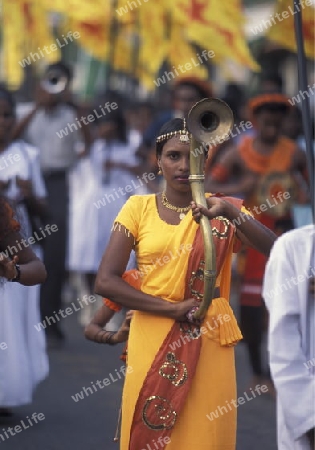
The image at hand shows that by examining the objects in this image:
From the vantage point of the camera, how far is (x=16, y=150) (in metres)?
9.13

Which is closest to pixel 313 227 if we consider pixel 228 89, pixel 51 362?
pixel 51 362

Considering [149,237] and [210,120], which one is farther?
[149,237]

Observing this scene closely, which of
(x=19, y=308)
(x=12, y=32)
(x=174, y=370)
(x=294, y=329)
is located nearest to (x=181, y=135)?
(x=174, y=370)

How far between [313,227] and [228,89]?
1144 centimetres

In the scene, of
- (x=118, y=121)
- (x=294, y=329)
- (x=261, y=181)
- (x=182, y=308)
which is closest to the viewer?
(x=294, y=329)

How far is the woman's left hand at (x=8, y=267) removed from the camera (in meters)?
5.68

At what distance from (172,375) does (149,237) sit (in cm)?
57

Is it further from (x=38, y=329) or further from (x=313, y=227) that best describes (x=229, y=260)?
(x=38, y=329)

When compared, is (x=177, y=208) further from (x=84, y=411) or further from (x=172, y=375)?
(x=84, y=411)

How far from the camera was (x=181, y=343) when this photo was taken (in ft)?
17.8

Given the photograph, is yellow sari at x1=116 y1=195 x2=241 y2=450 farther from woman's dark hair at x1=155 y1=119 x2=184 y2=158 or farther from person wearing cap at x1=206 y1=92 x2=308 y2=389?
person wearing cap at x1=206 y1=92 x2=308 y2=389

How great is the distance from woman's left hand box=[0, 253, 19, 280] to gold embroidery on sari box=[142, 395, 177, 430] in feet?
2.70

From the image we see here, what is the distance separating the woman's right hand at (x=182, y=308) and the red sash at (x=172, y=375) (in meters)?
0.05

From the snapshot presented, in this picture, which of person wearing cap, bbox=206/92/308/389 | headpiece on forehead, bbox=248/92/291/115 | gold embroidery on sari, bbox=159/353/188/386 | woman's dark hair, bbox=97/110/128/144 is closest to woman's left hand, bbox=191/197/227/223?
gold embroidery on sari, bbox=159/353/188/386
